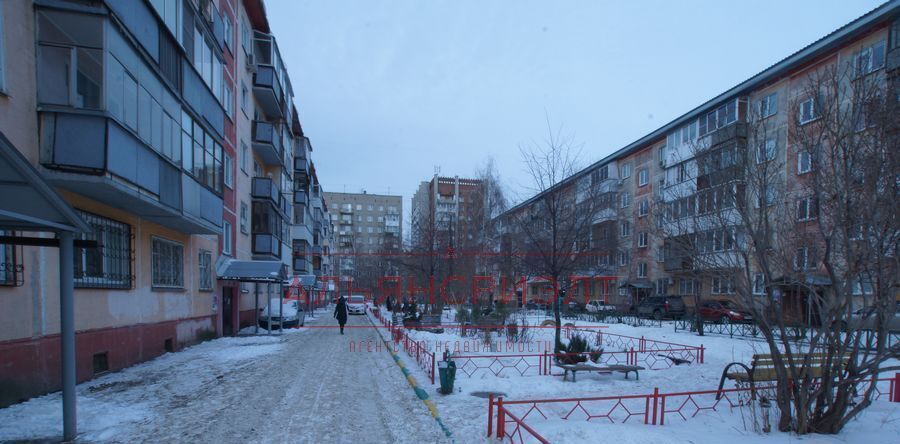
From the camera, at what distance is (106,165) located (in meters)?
8.73

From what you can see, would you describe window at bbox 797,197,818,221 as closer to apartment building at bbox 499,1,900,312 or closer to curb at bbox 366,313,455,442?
apartment building at bbox 499,1,900,312

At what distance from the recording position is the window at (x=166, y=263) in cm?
1356

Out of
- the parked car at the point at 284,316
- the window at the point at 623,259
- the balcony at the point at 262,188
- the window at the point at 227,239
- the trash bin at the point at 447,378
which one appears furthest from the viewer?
the window at the point at 623,259

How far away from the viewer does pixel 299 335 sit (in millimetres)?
21516

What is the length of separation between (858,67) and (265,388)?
35.8 ft

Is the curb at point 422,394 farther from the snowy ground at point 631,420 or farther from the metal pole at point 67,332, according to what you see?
the metal pole at point 67,332

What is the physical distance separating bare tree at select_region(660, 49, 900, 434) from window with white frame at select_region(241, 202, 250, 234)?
2109 centimetres

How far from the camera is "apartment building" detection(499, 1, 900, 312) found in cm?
773

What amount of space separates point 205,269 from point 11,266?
1048 cm

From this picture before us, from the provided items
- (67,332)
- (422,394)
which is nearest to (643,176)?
(422,394)

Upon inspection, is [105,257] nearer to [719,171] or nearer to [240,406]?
[240,406]

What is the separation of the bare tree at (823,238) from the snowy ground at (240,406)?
4983mm

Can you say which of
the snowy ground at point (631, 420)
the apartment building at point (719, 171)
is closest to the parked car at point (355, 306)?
the apartment building at point (719, 171)

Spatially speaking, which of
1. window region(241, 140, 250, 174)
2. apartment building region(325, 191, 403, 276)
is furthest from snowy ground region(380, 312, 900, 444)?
apartment building region(325, 191, 403, 276)
